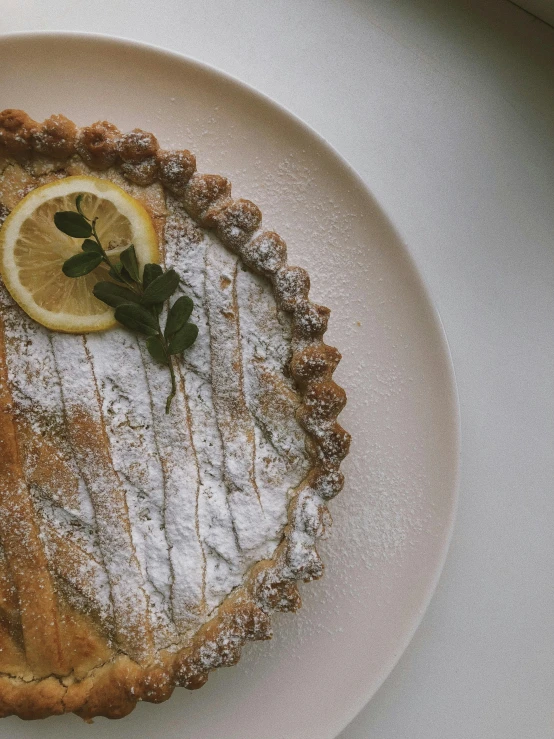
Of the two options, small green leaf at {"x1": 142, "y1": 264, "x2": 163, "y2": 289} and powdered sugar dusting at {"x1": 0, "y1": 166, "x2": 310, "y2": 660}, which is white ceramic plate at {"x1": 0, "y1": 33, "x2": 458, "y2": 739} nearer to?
powdered sugar dusting at {"x1": 0, "y1": 166, "x2": 310, "y2": 660}

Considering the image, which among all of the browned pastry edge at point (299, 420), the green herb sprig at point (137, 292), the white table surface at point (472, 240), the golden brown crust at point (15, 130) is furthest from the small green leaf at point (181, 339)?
the white table surface at point (472, 240)

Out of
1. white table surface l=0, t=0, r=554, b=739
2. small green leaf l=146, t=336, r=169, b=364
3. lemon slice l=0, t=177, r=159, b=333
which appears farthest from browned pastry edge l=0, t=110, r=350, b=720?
white table surface l=0, t=0, r=554, b=739

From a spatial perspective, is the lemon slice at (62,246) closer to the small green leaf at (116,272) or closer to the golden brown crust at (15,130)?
the small green leaf at (116,272)

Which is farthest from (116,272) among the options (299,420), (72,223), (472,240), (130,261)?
(472,240)

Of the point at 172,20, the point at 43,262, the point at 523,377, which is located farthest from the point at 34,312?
the point at 523,377

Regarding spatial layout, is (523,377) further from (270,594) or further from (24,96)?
(24,96)

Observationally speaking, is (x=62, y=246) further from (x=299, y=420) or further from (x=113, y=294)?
(x=299, y=420)

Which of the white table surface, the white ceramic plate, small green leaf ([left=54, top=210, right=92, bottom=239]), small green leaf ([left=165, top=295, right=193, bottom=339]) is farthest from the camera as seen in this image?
the white table surface
